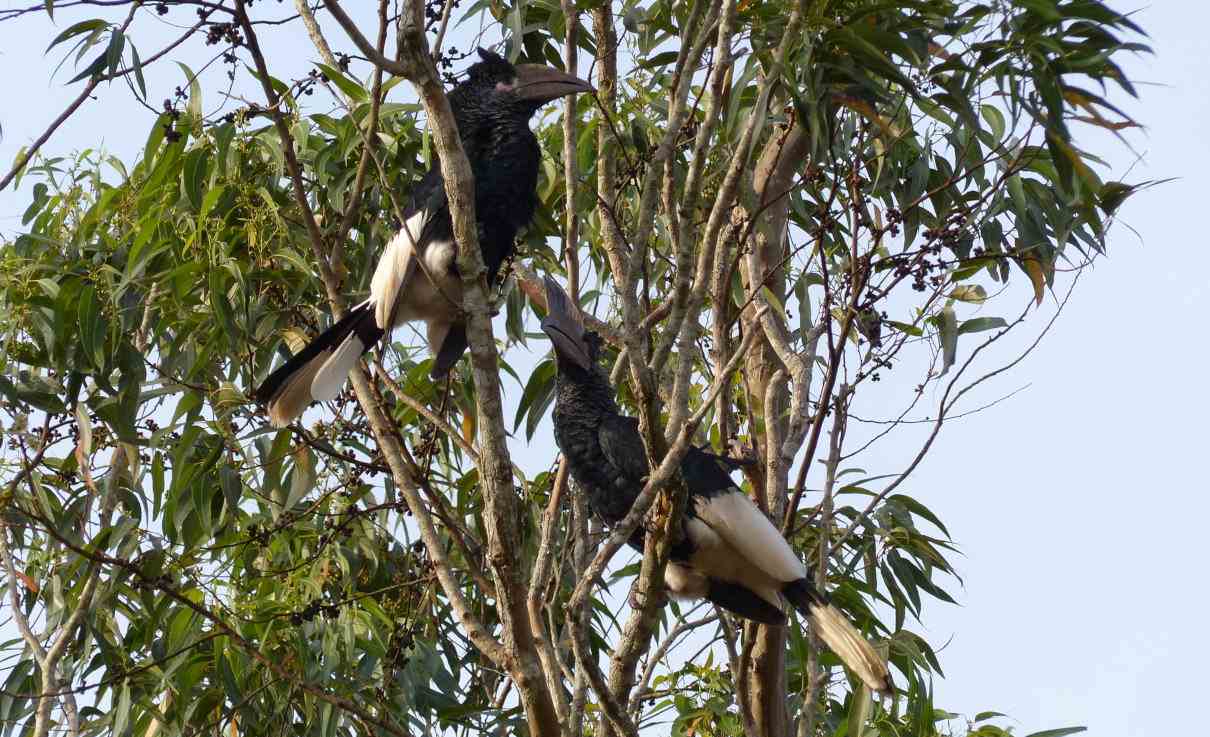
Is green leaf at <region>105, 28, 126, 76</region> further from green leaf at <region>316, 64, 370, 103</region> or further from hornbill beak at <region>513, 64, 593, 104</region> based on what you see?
hornbill beak at <region>513, 64, 593, 104</region>

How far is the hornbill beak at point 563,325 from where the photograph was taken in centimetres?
294

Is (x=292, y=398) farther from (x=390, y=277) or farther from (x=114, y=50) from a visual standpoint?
(x=114, y=50)

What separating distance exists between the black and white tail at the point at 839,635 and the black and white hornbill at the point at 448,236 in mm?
885

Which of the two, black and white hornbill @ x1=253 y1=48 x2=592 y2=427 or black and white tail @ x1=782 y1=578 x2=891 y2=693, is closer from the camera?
black and white tail @ x1=782 y1=578 x2=891 y2=693

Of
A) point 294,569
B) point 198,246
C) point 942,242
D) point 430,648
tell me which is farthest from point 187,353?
point 942,242

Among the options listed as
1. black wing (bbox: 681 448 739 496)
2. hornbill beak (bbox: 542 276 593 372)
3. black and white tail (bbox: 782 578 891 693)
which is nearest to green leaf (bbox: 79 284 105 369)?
hornbill beak (bbox: 542 276 593 372)

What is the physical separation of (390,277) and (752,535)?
915 millimetres

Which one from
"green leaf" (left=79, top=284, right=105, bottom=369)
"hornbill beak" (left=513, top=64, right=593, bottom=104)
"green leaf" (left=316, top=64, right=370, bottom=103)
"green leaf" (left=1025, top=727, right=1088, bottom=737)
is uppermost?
"hornbill beak" (left=513, top=64, right=593, bottom=104)

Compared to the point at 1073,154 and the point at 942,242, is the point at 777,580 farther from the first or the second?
the point at 1073,154

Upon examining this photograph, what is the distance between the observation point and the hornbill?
2.78m

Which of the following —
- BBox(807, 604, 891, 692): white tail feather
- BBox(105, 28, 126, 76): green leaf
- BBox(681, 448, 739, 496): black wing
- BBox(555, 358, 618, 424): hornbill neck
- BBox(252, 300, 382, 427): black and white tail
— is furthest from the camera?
BBox(555, 358, 618, 424): hornbill neck

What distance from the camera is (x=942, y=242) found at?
8.18ft

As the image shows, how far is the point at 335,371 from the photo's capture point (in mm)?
2688

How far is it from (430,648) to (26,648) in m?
0.97
